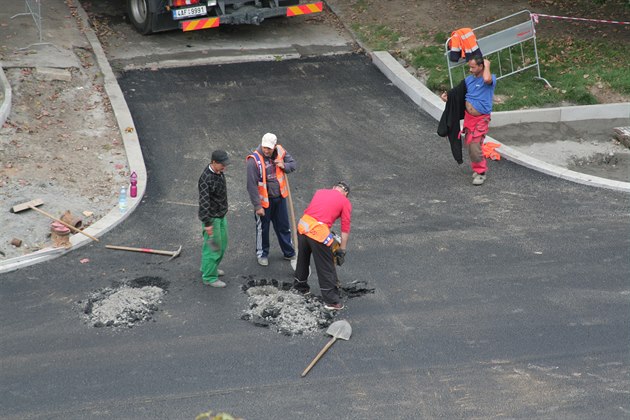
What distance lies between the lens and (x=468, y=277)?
9336mm

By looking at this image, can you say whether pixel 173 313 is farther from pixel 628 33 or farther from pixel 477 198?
pixel 628 33

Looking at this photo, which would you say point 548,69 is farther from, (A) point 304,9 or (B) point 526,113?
(A) point 304,9

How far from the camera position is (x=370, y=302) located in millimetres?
8883

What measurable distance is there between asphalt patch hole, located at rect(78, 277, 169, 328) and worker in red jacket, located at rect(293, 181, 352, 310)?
5.23 feet

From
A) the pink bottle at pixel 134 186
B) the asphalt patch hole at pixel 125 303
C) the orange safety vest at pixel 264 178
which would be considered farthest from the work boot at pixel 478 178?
the asphalt patch hole at pixel 125 303

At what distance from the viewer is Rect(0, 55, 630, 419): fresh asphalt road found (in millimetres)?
7465

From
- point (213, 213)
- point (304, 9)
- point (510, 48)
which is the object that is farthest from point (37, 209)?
point (510, 48)

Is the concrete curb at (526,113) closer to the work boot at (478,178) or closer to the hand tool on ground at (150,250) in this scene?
the work boot at (478,178)

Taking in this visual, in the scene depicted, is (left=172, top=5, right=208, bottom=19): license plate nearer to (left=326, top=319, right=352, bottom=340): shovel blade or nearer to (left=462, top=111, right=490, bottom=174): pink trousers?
(left=462, top=111, right=490, bottom=174): pink trousers

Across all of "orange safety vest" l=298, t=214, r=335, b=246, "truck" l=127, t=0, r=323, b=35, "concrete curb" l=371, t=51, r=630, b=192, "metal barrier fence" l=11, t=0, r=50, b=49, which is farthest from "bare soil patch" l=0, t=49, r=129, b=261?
"concrete curb" l=371, t=51, r=630, b=192

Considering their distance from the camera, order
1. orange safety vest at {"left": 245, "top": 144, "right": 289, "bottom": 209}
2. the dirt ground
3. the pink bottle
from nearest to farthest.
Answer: orange safety vest at {"left": 245, "top": 144, "right": 289, "bottom": 209} → the dirt ground → the pink bottle

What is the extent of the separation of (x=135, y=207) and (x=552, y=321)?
5.16 m

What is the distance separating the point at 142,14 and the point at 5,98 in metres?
4.06

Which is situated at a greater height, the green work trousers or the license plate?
the license plate
